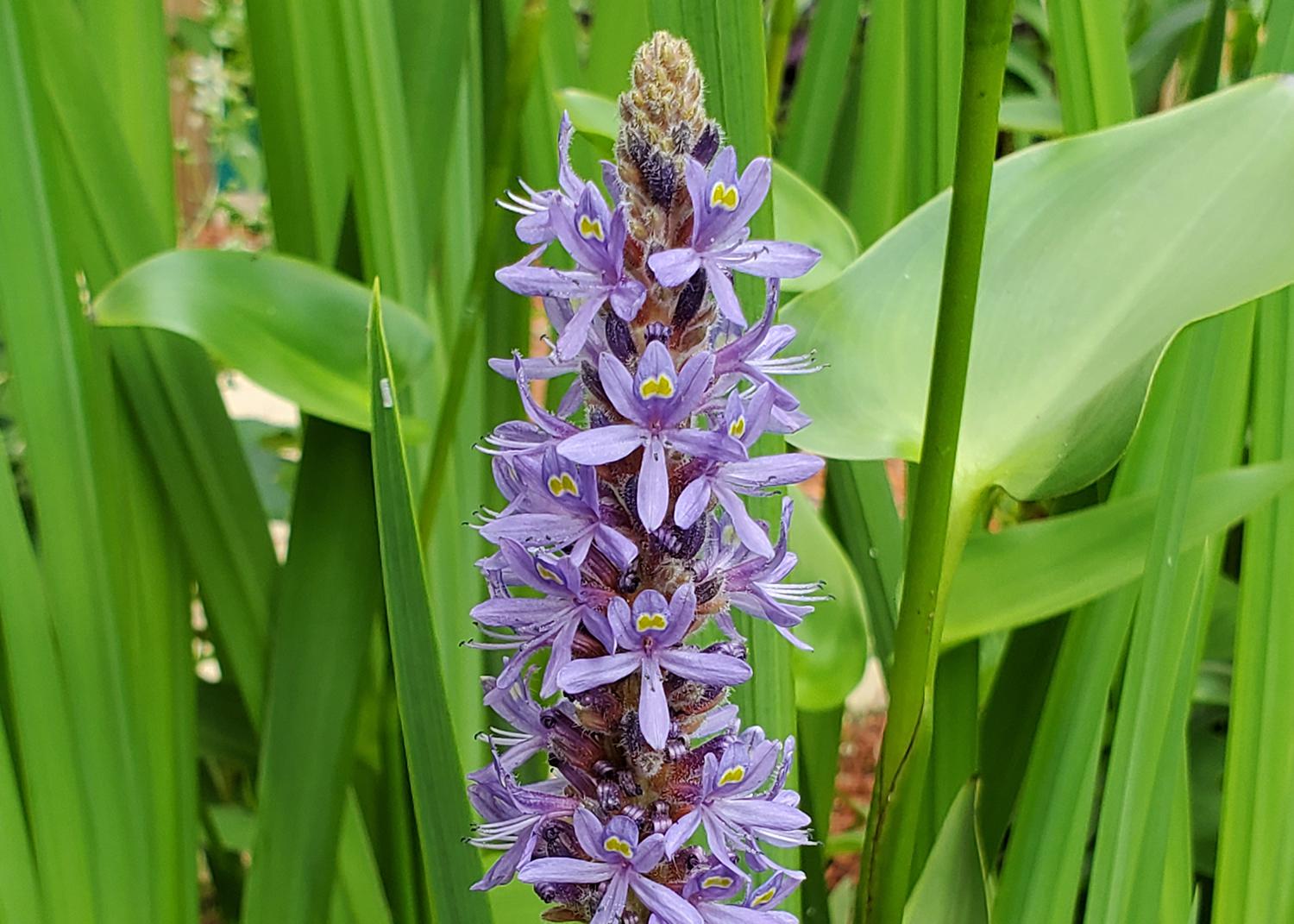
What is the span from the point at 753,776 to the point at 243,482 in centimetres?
33

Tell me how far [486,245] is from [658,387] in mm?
261

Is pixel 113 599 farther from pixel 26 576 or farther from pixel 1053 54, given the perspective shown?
pixel 1053 54

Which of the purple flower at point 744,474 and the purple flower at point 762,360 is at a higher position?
the purple flower at point 762,360

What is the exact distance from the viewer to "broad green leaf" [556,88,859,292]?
1.57 ft

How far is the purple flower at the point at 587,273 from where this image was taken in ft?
0.92

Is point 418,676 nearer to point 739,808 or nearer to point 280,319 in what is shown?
point 739,808

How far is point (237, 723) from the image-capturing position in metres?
0.68

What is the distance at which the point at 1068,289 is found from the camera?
1.37 feet

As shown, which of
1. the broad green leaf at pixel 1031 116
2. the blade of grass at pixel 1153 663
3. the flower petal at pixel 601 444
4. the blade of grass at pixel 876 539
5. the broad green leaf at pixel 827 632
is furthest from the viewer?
the broad green leaf at pixel 1031 116

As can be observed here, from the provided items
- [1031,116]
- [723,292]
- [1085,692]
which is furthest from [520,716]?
[1031,116]

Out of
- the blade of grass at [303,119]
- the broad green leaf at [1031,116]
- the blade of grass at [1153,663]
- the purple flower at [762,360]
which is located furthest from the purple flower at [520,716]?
the broad green leaf at [1031,116]

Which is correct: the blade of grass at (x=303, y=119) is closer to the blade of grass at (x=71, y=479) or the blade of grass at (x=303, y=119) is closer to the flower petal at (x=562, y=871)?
the blade of grass at (x=71, y=479)

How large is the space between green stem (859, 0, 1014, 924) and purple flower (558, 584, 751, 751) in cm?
10

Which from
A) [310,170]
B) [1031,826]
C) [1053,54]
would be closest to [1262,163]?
[1053,54]
